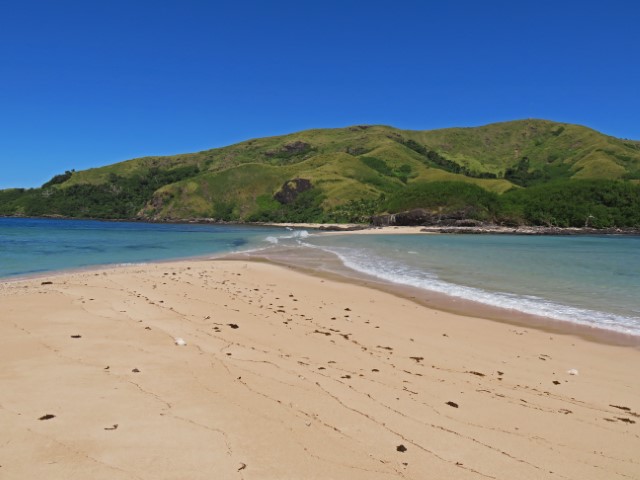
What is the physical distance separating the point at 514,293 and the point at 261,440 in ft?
50.4

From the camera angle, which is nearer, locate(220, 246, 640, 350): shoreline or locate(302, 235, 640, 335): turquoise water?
locate(220, 246, 640, 350): shoreline

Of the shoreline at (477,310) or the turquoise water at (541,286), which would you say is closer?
the shoreline at (477,310)

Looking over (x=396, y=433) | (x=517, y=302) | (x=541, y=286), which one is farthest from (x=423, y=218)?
(x=396, y=433)

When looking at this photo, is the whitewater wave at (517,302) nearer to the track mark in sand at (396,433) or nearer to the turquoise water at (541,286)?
the turquoise water at (541,286)

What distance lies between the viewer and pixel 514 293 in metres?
17.5

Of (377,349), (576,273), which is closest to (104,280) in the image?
(377,349)

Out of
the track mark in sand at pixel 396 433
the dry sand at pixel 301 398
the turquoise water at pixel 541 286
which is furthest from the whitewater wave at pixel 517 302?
the track mark in sand at pixel 396 433

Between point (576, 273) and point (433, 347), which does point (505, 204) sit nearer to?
point (576, 273)

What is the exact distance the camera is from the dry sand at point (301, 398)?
14.5ft

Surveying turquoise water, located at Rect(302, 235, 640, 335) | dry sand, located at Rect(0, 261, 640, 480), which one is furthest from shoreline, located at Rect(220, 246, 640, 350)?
dry sand, located at Rect(0, 261, 640, 480)

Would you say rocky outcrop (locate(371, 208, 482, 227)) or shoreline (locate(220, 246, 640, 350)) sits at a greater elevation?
rocky outcrop (locate(371, 208, 482, 227))

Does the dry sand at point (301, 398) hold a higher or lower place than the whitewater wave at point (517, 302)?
higher

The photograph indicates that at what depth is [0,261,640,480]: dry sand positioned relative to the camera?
14.5ft

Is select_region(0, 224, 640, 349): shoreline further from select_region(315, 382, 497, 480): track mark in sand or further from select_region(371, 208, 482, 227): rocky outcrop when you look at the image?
select_region(371, 208, 482, 227): rocky outcrop
